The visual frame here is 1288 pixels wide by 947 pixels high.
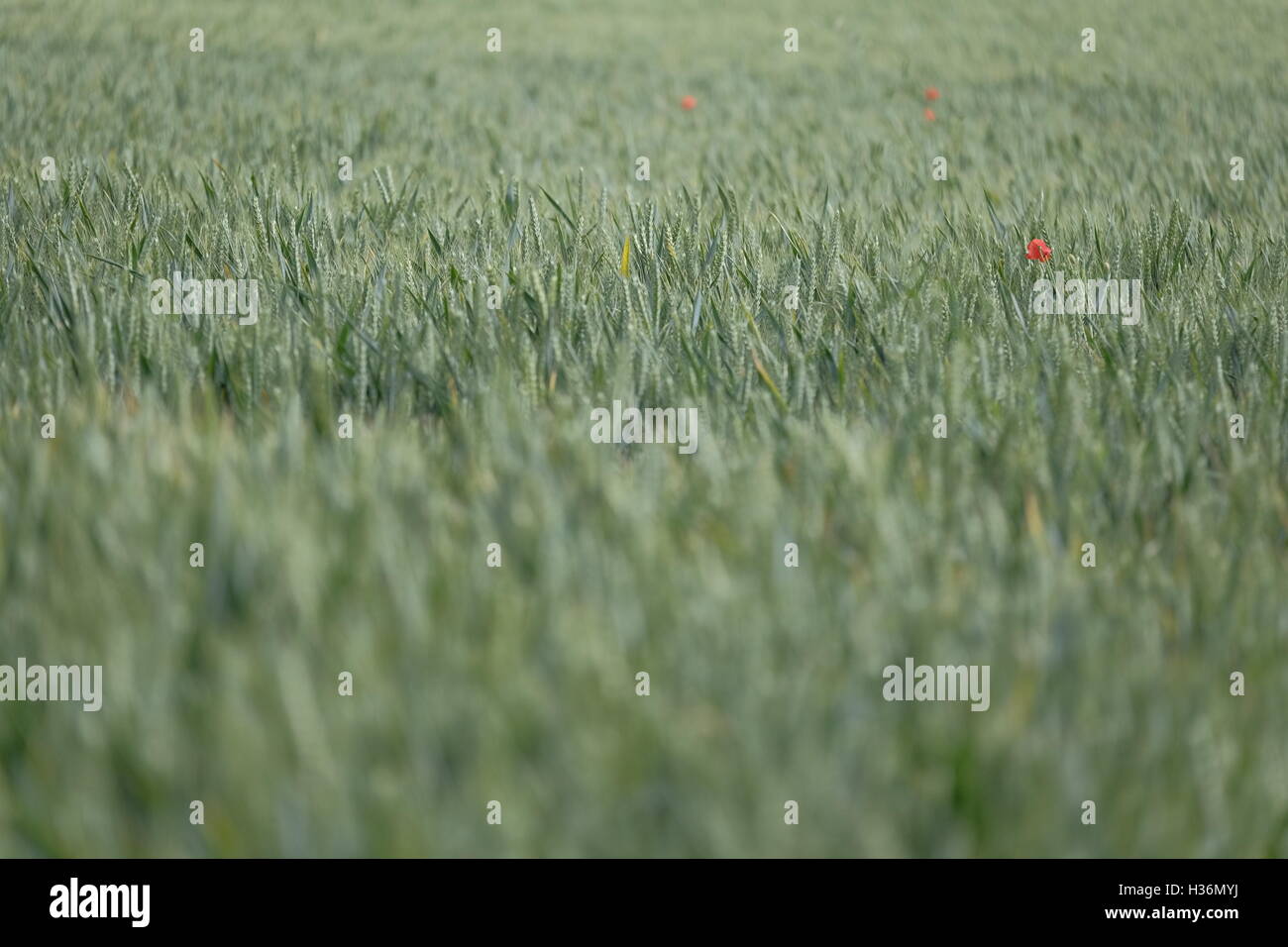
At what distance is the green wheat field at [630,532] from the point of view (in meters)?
1.05

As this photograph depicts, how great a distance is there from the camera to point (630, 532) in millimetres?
1399

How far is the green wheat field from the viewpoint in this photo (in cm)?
105

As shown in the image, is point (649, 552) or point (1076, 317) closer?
point (649, 552)

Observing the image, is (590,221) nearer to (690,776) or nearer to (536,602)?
(536,602)

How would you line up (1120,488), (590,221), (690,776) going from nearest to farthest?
(690,776) < (1120,488) < (590,221)

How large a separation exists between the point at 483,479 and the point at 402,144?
3955 mm

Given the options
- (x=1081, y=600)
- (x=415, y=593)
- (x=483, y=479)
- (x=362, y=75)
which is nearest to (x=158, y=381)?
(x=483, y=479)

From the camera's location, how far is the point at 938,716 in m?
1.09

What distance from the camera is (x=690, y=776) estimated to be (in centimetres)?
104

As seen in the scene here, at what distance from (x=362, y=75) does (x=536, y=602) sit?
6.96 m

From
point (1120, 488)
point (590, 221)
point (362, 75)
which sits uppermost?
point (362, 75)

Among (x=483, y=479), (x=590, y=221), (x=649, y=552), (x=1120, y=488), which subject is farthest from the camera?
(x=590, y=221)

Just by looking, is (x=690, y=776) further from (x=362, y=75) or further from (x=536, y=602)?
(x=362, y=75)
